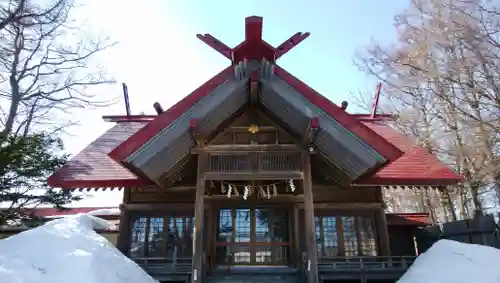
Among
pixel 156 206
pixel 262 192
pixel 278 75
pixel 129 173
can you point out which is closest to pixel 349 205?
pixel 262 192

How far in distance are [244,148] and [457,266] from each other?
445 centimetres

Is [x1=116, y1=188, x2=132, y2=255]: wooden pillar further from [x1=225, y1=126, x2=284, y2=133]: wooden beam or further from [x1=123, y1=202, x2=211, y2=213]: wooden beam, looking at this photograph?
[x1=225, y1=126, x2=284, y2=133]: wooden beam

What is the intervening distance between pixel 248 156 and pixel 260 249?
2.97m

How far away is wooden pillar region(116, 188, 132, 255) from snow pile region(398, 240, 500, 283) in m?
6.65

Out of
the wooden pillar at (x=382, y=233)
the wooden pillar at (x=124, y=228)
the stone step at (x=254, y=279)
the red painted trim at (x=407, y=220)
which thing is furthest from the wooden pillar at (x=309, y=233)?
the red painted trim at (x=407, y=220)

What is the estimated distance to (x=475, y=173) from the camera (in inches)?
521

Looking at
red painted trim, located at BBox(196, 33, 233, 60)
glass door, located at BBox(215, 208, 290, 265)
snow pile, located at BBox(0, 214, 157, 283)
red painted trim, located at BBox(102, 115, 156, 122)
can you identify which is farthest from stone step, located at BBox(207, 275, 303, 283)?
red painted trim, located at BBox(102, 115, 156, 122)

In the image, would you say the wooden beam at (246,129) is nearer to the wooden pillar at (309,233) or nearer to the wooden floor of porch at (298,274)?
the wooden pillar at (309,233)

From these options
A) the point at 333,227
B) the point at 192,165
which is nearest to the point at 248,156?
the point at 192,165

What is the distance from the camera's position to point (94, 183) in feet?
27.1

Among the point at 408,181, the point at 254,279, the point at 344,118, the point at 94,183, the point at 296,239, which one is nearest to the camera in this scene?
the point at 344,118

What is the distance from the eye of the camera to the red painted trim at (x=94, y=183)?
8.09m

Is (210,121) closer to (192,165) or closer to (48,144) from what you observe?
(192,165)

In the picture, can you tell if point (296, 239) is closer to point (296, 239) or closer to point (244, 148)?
point (296, 239)
